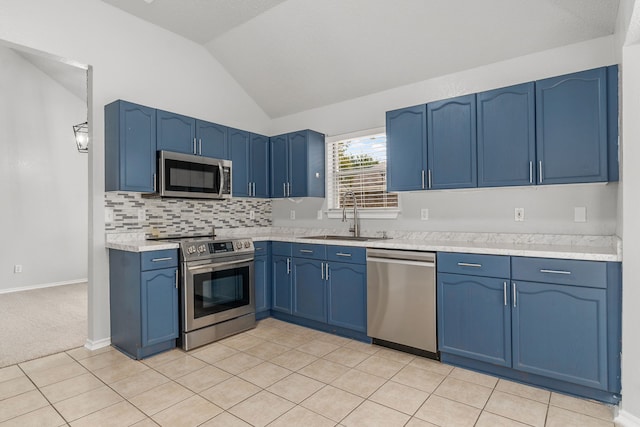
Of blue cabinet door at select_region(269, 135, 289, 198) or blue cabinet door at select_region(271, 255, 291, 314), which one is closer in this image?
blue cabinet door at select_region(271, 255, 291, 314)

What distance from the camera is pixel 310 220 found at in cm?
455

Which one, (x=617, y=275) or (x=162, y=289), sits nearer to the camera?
(x=617, y=275)

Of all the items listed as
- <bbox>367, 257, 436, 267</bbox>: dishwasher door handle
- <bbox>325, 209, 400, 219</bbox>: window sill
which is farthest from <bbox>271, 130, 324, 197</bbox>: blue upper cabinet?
<bbox>367, 257, 436, 267</bbox>: dishwasher door handle

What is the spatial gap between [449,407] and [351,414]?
24.2 inches

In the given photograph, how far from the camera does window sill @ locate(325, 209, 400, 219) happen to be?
378 centimetres

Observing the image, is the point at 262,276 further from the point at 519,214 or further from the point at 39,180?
the point at 39,180

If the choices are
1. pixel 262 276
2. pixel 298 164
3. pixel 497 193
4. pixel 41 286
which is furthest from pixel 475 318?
pixel 41 286

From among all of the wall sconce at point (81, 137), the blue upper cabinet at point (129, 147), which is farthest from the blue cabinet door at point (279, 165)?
the wall sconce at point (81, 137)

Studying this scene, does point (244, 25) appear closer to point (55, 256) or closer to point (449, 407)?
point (449, 407)

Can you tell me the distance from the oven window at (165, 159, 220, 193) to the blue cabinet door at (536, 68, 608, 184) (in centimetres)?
296

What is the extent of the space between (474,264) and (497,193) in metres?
0.82

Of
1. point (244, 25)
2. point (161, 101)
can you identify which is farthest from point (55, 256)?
point (244, 25)

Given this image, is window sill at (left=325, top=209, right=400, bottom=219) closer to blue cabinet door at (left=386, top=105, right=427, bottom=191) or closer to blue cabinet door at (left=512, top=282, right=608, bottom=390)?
blue cabinet door at (left=386, top=105, right=427, bottom=191)

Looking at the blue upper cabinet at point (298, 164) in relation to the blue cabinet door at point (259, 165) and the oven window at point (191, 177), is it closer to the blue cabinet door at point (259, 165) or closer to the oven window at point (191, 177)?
the blue cabinet door at point (259, 165)
